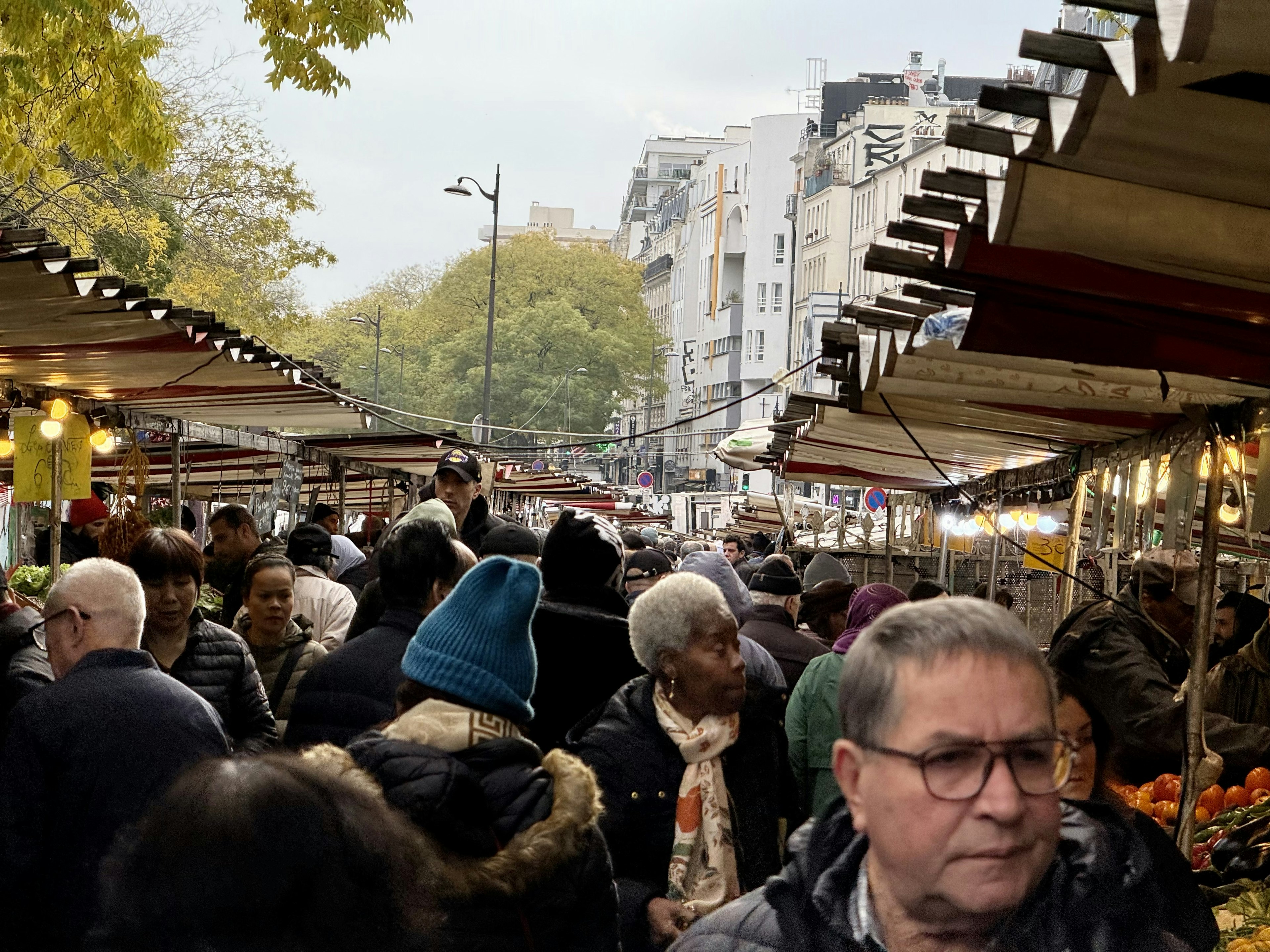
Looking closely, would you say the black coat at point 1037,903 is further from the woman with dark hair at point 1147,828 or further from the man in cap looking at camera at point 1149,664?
the man in cap looking at camera at point 1149,664

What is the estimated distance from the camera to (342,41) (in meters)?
9.06

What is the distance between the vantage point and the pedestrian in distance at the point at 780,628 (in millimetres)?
6434

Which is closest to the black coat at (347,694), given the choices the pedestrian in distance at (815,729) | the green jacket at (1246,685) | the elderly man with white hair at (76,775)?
the elderly man with white hair at (76,775)

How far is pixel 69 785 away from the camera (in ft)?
11.6

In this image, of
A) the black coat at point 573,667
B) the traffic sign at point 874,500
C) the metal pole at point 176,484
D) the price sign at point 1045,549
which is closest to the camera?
the black coat at point 573,667

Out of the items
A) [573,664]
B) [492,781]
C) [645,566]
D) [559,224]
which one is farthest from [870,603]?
[559,224]

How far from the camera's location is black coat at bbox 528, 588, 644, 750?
16.6 ft

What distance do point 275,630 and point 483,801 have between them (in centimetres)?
356

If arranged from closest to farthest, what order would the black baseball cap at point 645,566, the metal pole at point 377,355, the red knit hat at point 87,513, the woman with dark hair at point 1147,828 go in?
the woman with dark hair at point 1147,828 < the black baseball cap at point 645,566 < the red knit hat at point 87,513 < the metal pole at point 377,355

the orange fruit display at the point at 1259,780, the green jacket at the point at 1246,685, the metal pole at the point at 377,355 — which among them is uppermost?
the metal pole at the point at 377,355

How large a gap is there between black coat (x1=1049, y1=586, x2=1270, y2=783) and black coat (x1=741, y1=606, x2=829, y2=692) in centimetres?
107

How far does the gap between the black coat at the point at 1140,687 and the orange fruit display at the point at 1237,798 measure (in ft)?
→ 0.93

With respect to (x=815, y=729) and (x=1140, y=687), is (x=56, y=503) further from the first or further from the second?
(x=1140, y=687)

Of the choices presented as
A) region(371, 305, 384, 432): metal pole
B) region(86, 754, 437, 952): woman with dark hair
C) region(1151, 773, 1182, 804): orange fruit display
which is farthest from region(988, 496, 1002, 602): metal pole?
region(86, 754, 437, 952): woman with dark hair
